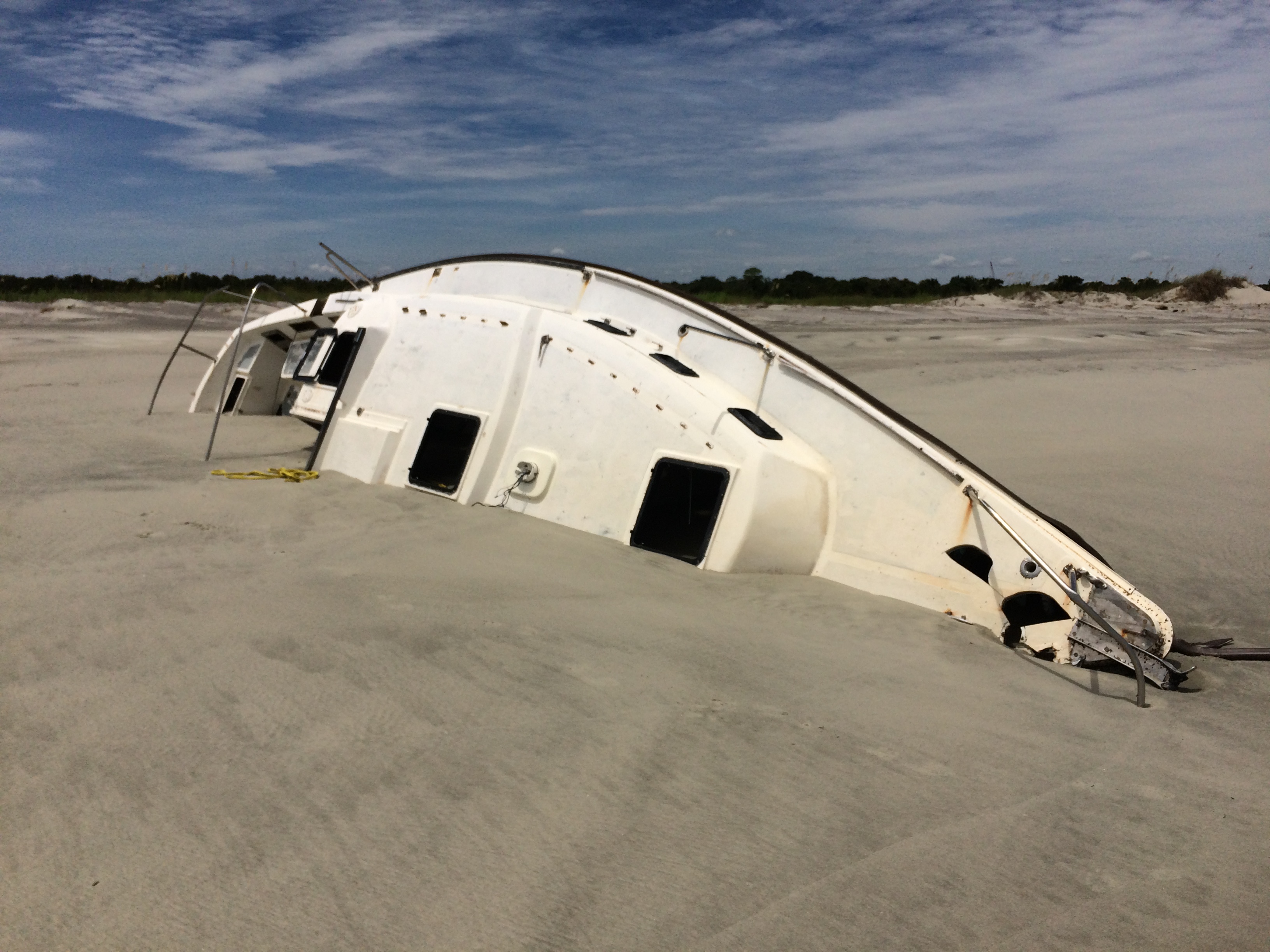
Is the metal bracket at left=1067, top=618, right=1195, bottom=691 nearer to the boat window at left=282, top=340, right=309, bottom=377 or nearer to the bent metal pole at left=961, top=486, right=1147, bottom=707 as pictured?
the bent metal pole at left=961, top=486, right=1147, bottom=707

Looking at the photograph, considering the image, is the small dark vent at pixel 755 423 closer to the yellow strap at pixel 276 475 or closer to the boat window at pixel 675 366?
the boat window at pixel 675 366

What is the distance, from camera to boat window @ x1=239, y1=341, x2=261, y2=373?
30.3ft

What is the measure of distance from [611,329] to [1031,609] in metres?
2.97

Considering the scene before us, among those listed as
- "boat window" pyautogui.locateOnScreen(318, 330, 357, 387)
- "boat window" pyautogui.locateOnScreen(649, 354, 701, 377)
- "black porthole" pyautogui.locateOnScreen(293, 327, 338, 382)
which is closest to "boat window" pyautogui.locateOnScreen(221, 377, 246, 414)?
"black porthole" pyautogui.locateOnScreen(293, 327, 338, 382)

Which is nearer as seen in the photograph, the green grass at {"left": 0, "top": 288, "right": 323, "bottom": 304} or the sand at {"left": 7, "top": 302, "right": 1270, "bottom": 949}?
the sand at {"left": 7, "top": 302, "right": 1270, "bottom": 949}

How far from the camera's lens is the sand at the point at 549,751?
7.53 feet

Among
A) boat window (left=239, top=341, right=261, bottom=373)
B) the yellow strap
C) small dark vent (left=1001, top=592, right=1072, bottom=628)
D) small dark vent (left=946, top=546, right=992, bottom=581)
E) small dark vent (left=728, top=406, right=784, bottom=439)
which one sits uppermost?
boat window (left=239, top=341, right=261, bottom=373)

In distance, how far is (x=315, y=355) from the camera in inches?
281

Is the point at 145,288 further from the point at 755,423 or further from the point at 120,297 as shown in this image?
the point at 755,423

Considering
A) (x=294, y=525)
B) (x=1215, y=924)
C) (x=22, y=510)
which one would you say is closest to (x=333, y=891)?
(x=1215, y=924)

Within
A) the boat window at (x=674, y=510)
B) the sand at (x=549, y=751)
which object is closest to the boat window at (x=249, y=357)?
the sand at (x=549, y=751)

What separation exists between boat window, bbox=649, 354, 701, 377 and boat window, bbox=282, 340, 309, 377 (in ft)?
11.0

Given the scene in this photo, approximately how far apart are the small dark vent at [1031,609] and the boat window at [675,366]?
2164mm

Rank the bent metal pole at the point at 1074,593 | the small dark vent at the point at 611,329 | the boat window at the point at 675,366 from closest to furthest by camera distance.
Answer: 1. the bent metal pole at the point at 1074,593
2. the boat window at the point at 675,366
3. the small dark vent at the point at 611,329
